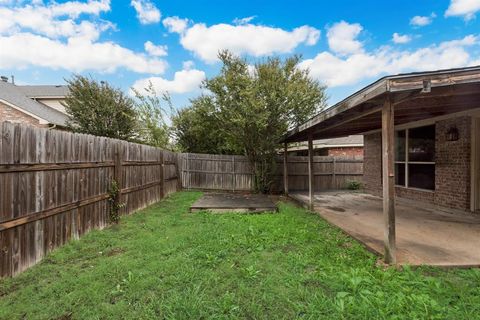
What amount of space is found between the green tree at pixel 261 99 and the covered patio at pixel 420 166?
2.79 meters

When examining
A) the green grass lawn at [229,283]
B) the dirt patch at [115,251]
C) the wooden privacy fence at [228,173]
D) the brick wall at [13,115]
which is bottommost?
the dirt patch at [115,251]

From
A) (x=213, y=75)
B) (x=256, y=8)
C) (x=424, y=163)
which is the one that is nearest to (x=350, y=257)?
(x=424, y=163)

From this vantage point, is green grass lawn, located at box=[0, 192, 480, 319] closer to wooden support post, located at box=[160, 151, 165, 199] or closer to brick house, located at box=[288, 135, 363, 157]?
wooden support post, located at box=[160, 151, 165, 199]

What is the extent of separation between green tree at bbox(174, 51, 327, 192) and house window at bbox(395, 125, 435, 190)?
3753 millimetres

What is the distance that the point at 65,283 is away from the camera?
2.93 meters

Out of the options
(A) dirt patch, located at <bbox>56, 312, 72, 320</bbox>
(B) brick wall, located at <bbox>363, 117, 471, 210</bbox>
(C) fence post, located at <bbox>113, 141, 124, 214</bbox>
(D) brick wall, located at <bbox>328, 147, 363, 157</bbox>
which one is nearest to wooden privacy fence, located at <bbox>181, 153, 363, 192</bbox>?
(D) brick wall, located at <bbox>328, 147, 363, 157</bbox>

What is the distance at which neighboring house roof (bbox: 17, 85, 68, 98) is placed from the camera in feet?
58.2

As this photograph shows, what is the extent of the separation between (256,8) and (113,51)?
28.5 ft

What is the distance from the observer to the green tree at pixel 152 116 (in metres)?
15.4

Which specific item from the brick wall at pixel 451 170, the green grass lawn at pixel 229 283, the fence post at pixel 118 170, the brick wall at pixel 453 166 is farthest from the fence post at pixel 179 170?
the brick wall at pixel 453 166

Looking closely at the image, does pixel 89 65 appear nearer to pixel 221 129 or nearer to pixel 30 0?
pixel 30 0

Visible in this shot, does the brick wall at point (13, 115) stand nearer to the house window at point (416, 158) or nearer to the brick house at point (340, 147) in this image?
the brick house at point (340, 147)

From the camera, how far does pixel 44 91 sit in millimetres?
18438

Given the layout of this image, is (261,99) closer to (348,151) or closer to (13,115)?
(348,151)
